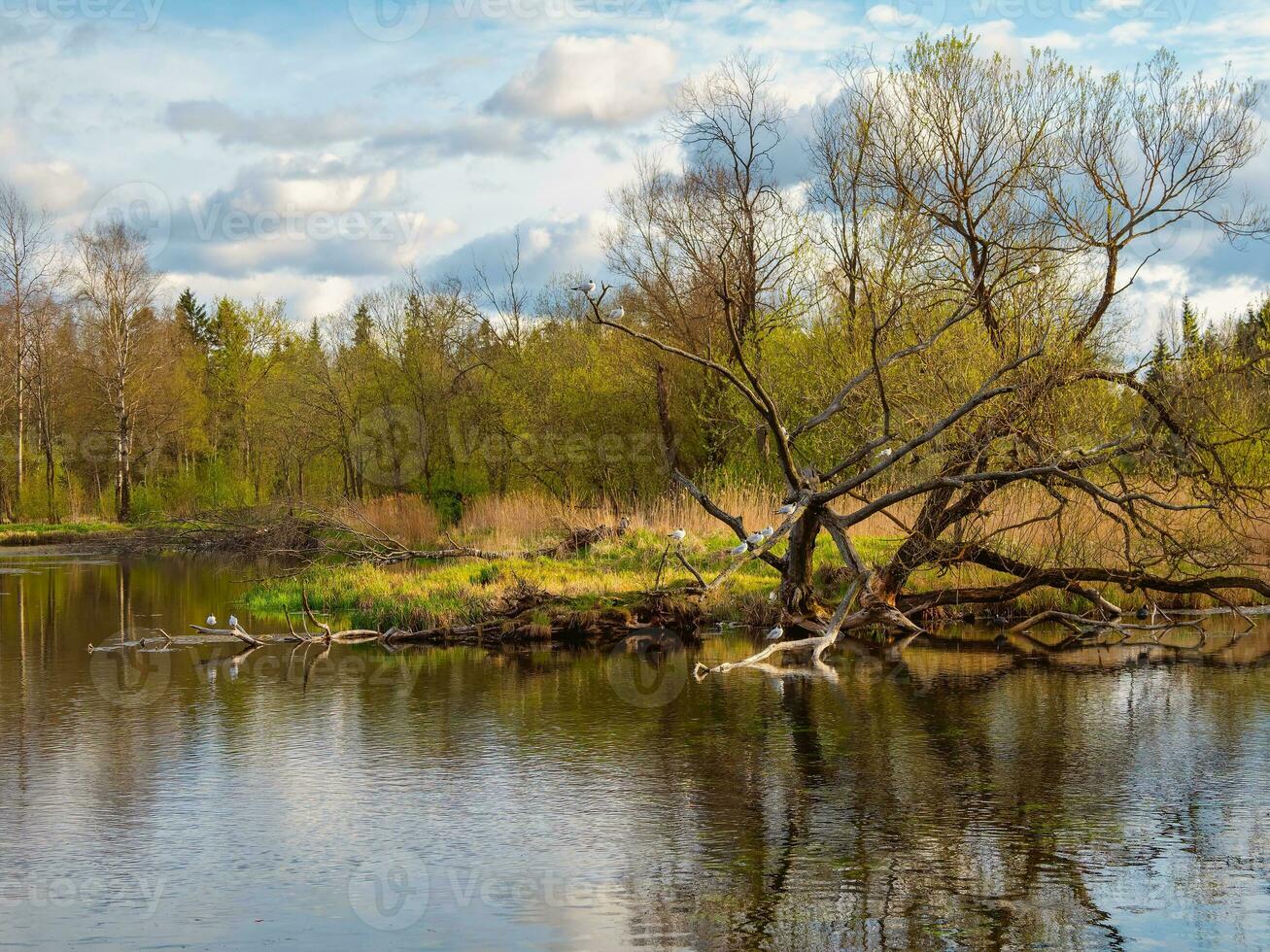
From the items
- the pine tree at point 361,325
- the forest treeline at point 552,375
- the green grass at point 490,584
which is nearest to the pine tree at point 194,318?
the forest treeline at point 552,375

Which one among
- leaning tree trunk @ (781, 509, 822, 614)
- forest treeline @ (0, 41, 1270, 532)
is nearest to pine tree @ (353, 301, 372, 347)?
forest treeline @ (0, 41, 1270, 532)

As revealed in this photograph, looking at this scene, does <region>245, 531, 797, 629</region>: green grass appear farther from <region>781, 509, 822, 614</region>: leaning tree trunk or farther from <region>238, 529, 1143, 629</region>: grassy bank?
<region>781, 509, 822, 614</region>: leaning tree trunk

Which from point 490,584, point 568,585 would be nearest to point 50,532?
point 490,584

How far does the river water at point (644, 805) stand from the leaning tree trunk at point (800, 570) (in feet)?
5.99

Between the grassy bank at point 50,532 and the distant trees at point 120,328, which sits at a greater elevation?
the distant trees at point 120,328

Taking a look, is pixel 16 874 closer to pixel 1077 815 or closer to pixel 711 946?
pixel 711 946

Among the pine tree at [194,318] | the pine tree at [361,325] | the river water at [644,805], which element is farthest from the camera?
the pine tree at [194,318]

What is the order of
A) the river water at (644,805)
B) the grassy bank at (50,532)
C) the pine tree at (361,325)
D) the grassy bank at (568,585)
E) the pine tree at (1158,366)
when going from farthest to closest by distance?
the pine tree at (361,325), the grassy bank at (50,532), the grassy bank at (568,585), the pine tree at (1158,366), the river water at (644,805)

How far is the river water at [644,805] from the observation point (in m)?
6.29

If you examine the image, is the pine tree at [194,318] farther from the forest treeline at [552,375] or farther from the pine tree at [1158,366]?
the pine tree at [1158,366]

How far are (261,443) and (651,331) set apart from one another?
946 inches

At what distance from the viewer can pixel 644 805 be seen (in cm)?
832

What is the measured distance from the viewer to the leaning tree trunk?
1534cm

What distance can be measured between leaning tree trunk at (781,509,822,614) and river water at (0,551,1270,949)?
1.83 m
